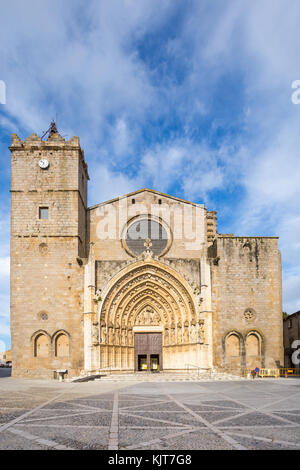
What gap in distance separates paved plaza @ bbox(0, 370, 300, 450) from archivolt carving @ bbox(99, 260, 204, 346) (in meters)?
10.1

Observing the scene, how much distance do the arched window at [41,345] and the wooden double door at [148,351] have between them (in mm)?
4732

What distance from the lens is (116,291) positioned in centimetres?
2247

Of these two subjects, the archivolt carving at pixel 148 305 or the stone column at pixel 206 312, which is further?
the archivolt carving at pixel 148 305

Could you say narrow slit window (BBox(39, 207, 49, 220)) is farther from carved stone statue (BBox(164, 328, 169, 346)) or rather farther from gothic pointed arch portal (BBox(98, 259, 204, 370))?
carved stone statue (BBox(164, 328, 169, 346))

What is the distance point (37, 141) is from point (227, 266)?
12.3 meters

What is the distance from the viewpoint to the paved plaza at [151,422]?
19.4ft

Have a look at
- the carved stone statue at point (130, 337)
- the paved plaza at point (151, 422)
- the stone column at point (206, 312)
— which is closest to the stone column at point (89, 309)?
the carved stone statue at point (130, 337)

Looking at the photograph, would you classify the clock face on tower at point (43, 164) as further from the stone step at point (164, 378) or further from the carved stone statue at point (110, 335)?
the stone step at point (164, 378)

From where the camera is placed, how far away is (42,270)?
73.4ft

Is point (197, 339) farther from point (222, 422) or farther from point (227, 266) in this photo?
point (222, 422)


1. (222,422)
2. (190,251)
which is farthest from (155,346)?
(222,422)

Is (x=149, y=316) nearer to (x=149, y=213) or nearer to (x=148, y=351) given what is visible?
(x=148, y=351)

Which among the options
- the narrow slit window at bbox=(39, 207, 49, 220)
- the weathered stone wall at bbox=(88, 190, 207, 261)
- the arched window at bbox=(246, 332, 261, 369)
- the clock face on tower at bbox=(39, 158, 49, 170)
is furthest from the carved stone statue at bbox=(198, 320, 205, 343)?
the clock face on tower at bbox=(39, 158, 49, 170)

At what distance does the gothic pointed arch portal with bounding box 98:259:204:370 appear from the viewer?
21.9 m
